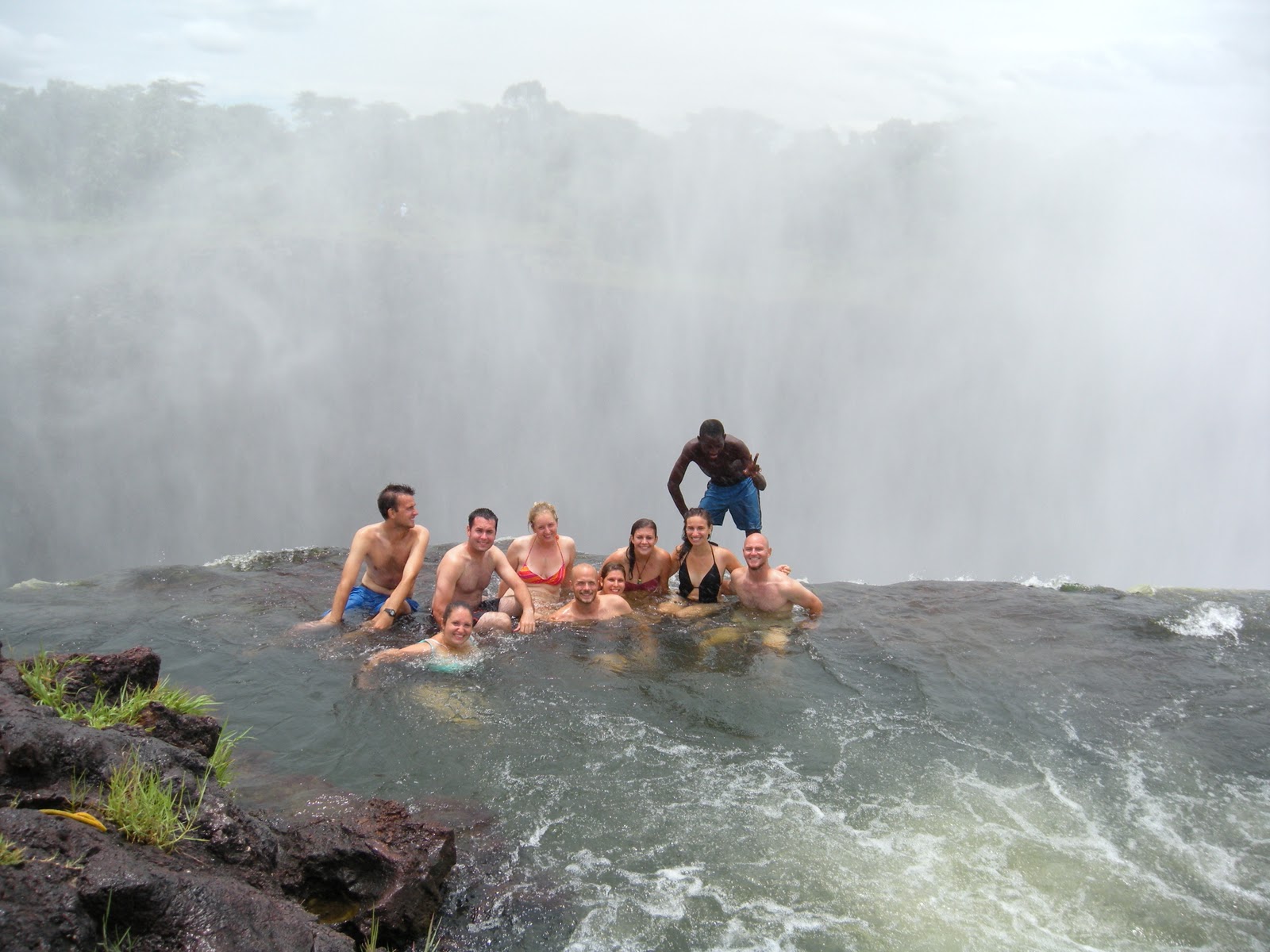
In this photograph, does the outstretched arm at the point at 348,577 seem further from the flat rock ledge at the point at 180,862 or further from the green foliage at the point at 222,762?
the flat rock ledge at the point at 180,862

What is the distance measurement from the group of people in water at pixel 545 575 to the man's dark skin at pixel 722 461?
0.01 metres

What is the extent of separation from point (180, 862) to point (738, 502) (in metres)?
7.13

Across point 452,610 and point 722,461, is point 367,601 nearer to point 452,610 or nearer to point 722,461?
point 452,610

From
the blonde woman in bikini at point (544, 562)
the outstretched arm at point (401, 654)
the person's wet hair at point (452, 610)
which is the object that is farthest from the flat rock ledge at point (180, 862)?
the blonde woman in bikini at point (544, 562)

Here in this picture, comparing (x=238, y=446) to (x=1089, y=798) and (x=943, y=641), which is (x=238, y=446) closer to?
(x=943, y=641)

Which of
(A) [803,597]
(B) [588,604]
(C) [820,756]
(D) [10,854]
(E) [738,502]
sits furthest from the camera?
(E) [738,502]

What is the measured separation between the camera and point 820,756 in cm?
Answer: 536

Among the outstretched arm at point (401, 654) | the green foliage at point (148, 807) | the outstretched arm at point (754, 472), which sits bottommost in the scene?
the outstretched arm at point (401, 654)

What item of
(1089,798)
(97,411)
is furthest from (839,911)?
(97,411)

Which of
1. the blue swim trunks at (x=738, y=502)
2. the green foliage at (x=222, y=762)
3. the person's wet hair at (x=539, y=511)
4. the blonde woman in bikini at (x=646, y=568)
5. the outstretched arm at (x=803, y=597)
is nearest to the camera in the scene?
the green foliage at (x=222, y=762)

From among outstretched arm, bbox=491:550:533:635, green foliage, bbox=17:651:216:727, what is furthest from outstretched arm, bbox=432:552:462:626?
green foliage, bbox=17:651:216:727

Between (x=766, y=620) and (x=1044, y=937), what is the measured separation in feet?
14.2

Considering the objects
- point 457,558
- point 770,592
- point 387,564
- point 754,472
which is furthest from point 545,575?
point 754,472

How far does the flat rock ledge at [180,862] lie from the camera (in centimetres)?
240
